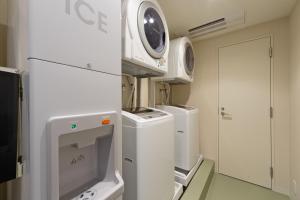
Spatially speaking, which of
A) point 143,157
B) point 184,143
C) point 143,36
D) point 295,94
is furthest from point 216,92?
point 143,157

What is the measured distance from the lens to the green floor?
6.18 ft

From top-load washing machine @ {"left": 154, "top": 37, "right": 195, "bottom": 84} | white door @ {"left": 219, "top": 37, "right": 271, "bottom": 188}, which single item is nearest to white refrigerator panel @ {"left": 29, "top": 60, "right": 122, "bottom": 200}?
top-load washing machine @ {"left": 154, "top": 37, "right": 195, "bottom": 84}

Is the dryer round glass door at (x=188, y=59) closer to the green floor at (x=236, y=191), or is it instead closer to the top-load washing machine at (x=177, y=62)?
the top-load washing machine at (x=177, y=62)

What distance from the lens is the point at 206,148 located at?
2578 millimetres

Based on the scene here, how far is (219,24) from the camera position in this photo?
6.92 feet

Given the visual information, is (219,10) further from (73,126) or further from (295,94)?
(73,126)

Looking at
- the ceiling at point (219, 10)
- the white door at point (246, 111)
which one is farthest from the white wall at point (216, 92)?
the ceiling at point (219, 10)

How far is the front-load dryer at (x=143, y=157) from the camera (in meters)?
0.99

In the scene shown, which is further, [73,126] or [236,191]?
[236,191]

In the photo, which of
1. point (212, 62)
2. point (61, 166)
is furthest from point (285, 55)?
point (61, 166)

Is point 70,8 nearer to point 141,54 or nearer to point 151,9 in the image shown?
point 141,54

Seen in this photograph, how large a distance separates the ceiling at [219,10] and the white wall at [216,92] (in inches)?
8.0

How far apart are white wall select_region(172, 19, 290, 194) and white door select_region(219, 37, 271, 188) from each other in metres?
0.08

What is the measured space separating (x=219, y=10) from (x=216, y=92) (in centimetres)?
118
